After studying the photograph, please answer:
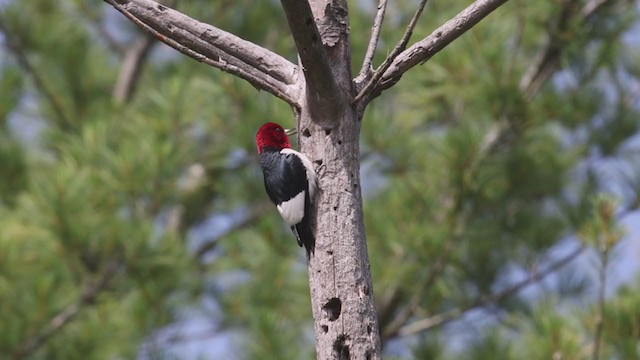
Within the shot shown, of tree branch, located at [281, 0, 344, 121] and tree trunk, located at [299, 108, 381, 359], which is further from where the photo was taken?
tree trunk, located at [299, 108, 381, 359]

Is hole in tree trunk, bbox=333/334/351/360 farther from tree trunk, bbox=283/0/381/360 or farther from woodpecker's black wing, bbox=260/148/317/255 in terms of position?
woodpecker's black wing, bbox=260/148/317/255

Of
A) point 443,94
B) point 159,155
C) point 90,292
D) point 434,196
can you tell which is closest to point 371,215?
point 434,196

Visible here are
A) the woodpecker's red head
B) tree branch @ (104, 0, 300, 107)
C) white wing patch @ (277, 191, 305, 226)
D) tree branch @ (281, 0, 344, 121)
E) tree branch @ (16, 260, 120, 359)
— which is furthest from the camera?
tree branch @ (16, 260, 120, 359)

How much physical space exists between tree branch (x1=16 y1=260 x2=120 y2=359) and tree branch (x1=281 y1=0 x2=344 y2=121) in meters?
2.13

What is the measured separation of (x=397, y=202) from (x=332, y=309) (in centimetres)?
216

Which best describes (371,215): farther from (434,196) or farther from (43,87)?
(43,87)

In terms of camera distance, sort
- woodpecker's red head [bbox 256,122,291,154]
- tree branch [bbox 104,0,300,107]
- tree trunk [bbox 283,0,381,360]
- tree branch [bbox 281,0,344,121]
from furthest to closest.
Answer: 1. woodpecker's red head [bbox 256,122,291,154]
2. tree branch [bbox 104,0,300,107]
3. tree trunk [bbox 283,0,381,360]
4. tree branch [bbox 281,0,344,121]

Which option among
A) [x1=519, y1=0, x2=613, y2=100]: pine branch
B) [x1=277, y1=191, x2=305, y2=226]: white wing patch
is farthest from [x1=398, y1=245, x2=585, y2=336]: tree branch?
[x1=277, y1=191, x2=305, y2=226]: white wing patch

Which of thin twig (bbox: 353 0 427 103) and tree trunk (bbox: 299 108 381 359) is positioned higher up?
thin twig (bbox: 353 0 427 103)

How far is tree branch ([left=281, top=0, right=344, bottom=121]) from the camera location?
151 cm

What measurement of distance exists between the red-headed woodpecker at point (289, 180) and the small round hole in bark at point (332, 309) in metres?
0.11

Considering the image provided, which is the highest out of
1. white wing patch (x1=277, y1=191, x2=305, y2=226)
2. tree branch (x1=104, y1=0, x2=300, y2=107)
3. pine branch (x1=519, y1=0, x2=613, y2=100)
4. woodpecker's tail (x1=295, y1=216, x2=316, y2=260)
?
pine branch (x1=519, y1=0, x2=613, y2=100)

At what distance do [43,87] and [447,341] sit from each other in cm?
241

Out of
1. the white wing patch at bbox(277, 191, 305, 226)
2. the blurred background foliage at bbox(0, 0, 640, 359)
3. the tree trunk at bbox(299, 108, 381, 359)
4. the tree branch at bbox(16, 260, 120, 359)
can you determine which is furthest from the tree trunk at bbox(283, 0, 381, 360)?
the tree branch at bbox(16, 260, 120, 359)
